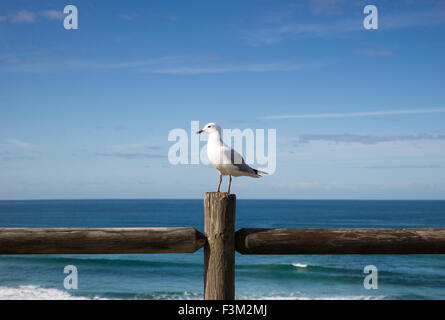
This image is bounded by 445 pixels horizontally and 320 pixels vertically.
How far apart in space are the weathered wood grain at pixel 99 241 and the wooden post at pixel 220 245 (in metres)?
0.13

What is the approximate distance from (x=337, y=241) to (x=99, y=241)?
5.70 ft

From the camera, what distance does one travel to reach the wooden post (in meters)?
3.04

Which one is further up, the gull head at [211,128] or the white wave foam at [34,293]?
the gull head at [211,128]

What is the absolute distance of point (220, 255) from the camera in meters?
3.04

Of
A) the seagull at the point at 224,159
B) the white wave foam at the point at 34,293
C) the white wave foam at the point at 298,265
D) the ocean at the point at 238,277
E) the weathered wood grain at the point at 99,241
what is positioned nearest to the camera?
the weathered wood grain at the point at 99,241

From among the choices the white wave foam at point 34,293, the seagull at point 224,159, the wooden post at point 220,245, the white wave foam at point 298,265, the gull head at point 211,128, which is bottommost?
the white wave foam at point 34,293

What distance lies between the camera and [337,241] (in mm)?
3090

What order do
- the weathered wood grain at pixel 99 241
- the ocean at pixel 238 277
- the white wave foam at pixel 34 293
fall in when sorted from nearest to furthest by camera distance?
1. the weathered wood grain at pixel 99 241
2. the white wave foam at pixel 34 293
3. the ocean at pixel 238 277

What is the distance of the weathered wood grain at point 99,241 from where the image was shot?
3002 mm

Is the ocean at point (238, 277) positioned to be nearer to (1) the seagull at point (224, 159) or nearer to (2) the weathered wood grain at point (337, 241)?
(1) the seagull at point (224, 159)

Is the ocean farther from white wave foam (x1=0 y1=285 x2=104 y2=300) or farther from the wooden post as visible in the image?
the wooden post

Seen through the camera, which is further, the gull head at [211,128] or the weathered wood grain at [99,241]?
the gull head at [211,128]

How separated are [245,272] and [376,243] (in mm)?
19947

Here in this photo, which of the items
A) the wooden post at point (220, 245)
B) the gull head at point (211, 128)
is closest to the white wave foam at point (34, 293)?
the gull head at point (211, 128)
